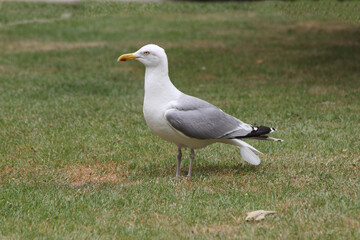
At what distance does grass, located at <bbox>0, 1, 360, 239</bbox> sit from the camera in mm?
4332

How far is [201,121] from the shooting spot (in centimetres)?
543

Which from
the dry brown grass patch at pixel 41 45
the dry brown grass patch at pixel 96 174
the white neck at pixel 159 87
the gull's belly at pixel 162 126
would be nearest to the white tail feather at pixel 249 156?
the gull's belly at pixel 162 126

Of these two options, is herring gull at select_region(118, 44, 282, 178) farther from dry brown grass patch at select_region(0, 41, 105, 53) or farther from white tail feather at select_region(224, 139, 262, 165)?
dry brown grass patch at select_region(0, 41, 105, 53)

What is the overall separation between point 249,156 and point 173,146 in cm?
148

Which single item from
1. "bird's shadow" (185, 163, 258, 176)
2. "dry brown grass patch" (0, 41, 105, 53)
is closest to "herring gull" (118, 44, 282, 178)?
"bird's shadow" (185, 163, 258, 176)

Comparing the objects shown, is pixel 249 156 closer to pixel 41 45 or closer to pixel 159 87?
pixel 159 87

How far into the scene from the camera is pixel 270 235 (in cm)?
399

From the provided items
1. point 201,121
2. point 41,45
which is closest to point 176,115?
point 201,121

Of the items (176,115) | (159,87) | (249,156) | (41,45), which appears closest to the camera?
(176,115)

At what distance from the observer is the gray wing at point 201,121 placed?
526cm

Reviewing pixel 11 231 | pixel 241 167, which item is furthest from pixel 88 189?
pixel 241 167

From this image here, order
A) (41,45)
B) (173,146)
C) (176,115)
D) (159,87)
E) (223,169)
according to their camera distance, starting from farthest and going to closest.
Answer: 1. (41,45)
2. (173,146)
3. (223,169)
4. (159,87)
5. (176,115)

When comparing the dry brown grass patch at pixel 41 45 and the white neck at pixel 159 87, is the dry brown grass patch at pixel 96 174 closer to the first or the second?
the white neck at pixel 159 87

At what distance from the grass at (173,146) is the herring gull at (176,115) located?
410mm
